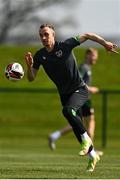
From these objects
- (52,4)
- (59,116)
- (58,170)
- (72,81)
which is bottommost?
(59,116)

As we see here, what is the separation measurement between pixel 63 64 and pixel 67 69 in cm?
10

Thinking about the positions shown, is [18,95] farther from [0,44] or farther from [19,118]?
[0,44]

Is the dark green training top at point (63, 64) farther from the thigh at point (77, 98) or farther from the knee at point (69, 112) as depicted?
the knee at point (69, 112)

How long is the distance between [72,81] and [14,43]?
74.3ft

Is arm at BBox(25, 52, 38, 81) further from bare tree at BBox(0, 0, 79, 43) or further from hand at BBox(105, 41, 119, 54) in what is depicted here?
bare tree at BBox(0, 0, 79, 43)

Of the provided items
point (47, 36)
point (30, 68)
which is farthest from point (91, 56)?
point (47, 36)

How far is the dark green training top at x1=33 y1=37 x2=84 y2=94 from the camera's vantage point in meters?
12.9

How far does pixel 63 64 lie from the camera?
1291 centimetres

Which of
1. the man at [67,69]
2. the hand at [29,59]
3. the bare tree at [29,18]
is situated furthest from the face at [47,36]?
the bare tree at [29,18]

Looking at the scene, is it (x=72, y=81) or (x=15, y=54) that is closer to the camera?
(x=72, y=81)

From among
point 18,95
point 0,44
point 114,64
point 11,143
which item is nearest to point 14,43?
point 0,44

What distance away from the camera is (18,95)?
95.2 feet

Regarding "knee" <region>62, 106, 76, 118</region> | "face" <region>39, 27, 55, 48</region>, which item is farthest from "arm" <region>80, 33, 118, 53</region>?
"knee" <region>62, 106, 76, 118</region>

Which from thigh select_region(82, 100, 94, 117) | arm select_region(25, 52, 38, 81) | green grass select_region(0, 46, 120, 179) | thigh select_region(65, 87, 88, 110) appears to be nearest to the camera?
arm select_region(25, 52, 38, 81)
